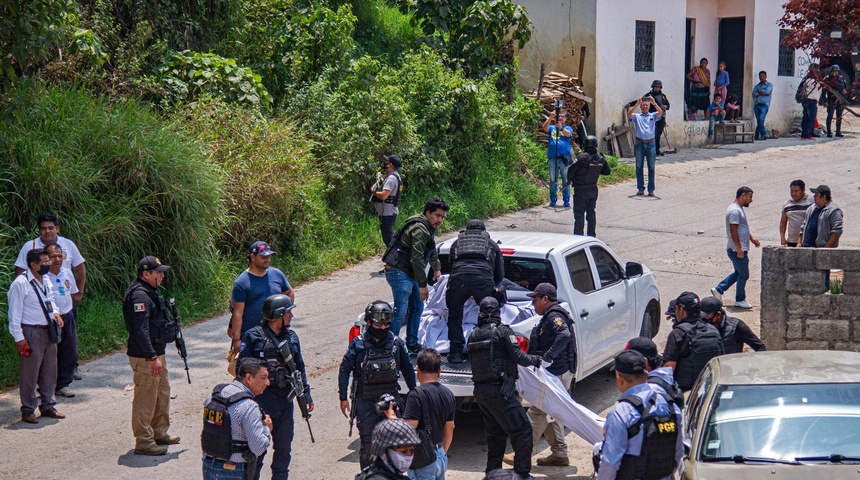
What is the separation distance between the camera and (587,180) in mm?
15422

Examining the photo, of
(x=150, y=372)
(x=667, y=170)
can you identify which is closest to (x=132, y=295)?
(x=150, y=372)

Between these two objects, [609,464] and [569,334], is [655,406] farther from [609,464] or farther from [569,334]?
[569,334]

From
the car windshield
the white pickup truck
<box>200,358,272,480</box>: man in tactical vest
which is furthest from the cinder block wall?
<box>200,358,272,480</box>: man in tactical vest

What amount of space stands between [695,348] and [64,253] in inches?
243

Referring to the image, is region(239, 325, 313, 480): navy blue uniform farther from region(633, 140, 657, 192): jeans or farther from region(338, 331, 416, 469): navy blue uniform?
region(633, 140, 657, 192): jeans

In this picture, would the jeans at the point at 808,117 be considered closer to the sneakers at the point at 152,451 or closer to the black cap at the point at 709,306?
the black cap at the point at 709,306

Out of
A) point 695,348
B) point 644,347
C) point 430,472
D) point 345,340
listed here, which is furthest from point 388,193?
point 430,472

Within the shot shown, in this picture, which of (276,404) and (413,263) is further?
(413,263)

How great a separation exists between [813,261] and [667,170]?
12.3m

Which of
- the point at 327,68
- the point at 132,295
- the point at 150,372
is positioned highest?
the point at 327,68

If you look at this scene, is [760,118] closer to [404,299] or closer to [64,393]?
[404,299]

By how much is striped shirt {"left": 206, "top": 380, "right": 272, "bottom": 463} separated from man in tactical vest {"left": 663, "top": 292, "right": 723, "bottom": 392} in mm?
3590

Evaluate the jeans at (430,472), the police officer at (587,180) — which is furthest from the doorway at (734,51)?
the jeans at (430,472)

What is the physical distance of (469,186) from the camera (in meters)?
18.5
